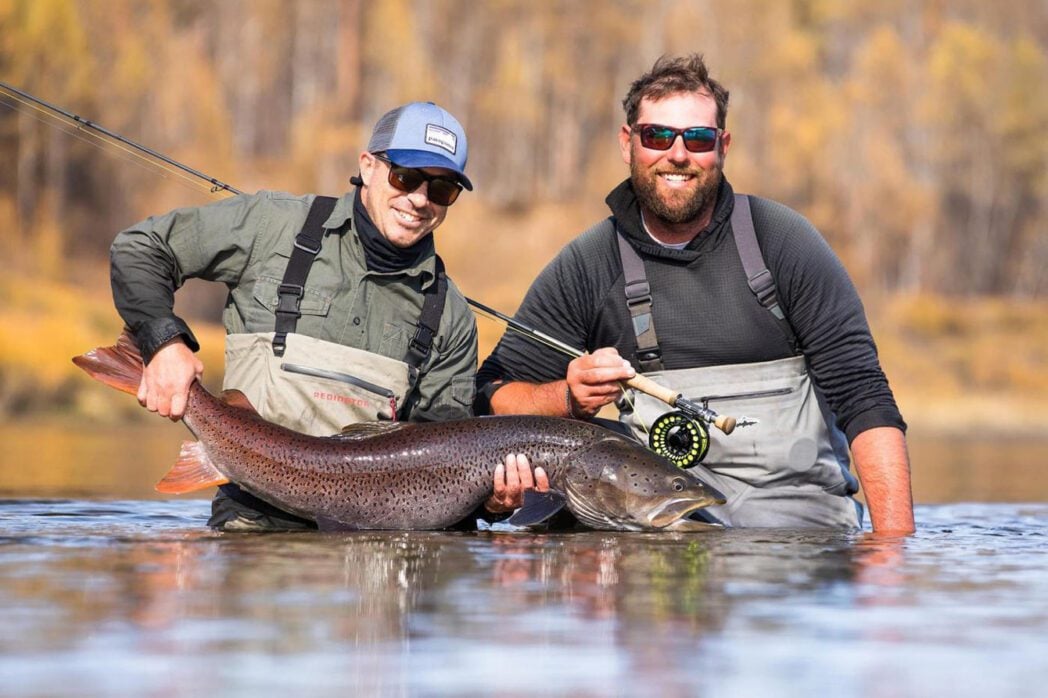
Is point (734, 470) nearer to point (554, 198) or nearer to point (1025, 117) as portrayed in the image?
point (554, 198)

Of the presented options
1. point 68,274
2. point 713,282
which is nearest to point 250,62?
point 68,274

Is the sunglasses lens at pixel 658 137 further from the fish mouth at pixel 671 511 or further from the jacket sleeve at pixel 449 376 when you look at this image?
the fish mouth at pixel 671 511

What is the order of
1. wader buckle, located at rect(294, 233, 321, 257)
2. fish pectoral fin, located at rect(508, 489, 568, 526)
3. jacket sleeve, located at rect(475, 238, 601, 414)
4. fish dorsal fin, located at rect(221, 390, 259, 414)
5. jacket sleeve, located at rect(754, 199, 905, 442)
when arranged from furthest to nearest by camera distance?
1. jacket sleeve, located at rect(475, 238, 601, 414)
2. jacket sleeve, located at rect(754, 199, 905, 442)
3. wader buckle, located at rect(294, 233, 321, 257)
4. fish dorsal fin, located at rect(221, 390, 259, 414)
5. fish pectoral fin, located at rect(508, 489, 568, 526)

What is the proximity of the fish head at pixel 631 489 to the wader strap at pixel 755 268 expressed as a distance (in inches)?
36.7

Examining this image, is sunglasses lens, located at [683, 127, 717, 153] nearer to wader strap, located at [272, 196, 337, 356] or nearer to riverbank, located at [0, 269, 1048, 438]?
wader strap, located at [272, 196, 337, 356]

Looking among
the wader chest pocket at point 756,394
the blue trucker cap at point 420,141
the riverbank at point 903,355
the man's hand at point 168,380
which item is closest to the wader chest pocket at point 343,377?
the man's hand at point 168,380

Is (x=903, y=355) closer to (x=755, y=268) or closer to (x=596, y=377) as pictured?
(x=755, y=268)

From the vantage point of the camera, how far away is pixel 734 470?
6.35 metres

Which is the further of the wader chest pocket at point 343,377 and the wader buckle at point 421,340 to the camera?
the wader buckle at point 421,340

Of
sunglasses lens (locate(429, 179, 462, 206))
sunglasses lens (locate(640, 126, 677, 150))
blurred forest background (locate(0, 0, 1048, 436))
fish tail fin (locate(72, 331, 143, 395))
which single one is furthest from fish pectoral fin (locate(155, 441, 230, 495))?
blurred forest background (locate(0, 0, 1048, 436))

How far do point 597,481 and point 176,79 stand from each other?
33.6 meters

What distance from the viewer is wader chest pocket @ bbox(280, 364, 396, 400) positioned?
19.3 ft

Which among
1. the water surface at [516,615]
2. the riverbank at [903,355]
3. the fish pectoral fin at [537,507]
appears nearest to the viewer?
the water surface at [516,615]

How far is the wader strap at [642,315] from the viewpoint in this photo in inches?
250
